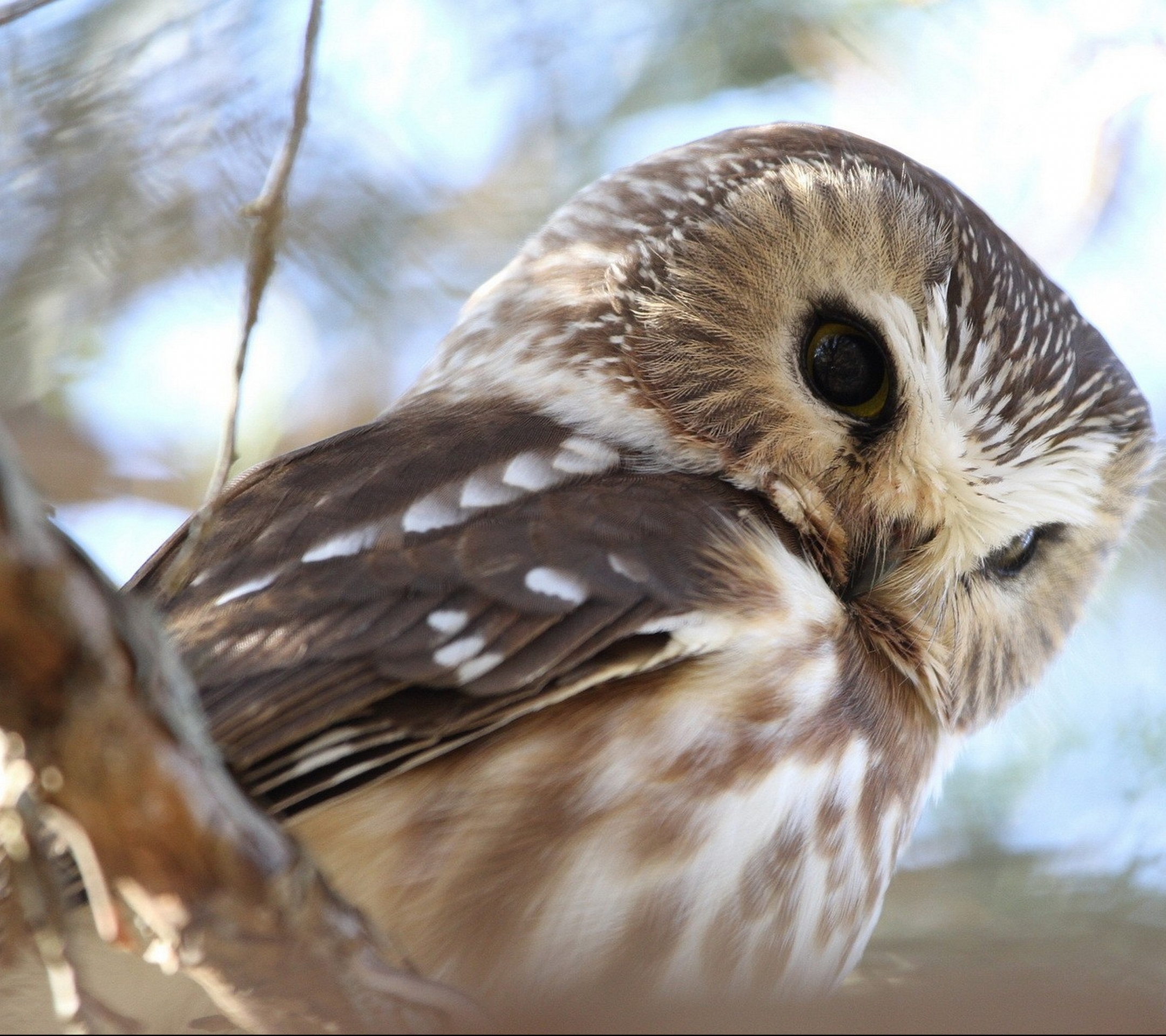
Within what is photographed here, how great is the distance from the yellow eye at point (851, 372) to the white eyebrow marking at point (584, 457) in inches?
15.0

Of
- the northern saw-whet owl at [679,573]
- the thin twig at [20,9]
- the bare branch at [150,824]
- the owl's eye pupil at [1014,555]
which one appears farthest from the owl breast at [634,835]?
the thin twig at [20,9]

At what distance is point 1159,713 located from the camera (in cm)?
337

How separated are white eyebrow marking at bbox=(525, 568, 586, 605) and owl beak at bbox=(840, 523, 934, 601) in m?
0.61

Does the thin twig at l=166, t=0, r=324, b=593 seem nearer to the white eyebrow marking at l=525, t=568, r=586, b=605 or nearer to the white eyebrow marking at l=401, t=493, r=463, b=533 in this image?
the white eyebrow marking at l=401, t=493, r=463, b=533

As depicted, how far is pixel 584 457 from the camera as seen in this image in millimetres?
2146

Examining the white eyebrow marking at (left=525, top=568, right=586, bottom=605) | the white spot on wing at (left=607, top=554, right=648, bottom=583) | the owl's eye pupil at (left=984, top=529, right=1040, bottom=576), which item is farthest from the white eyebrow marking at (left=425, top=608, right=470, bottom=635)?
the owl's eye pupil at (left=984, top=529, right=1040, bottom=576)

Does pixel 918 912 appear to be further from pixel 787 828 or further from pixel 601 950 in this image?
pixel 601 950

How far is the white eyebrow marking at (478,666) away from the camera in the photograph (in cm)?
171

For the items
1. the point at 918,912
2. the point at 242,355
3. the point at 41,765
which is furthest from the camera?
the point at 918,912

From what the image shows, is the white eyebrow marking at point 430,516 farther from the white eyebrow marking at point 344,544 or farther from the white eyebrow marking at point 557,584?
the white eyebrow marking at point 557,584

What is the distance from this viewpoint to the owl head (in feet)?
7.15

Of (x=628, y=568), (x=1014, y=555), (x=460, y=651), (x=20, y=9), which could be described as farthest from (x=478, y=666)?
Result: (x=1014, y=555)

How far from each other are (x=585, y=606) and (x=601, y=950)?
469 mm

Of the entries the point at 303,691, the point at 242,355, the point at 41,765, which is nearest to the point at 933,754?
the point at 303,691
